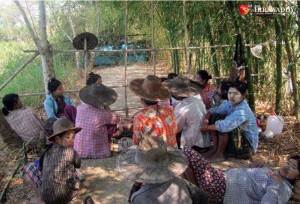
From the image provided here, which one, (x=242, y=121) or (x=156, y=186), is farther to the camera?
(x=242, y=121)

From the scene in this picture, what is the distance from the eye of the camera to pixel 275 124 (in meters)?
4.56

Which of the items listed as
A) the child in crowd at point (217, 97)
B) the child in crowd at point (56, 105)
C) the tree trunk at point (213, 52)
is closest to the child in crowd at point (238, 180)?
the child in crowd at point (217, 97)

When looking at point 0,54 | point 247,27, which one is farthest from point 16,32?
point 247,27

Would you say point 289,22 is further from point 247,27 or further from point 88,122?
point 88,122

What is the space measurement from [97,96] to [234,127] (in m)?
1.63

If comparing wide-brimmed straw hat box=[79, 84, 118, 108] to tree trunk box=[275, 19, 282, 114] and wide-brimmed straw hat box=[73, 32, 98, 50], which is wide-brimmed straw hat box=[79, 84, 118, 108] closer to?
wide-brimmed straw hat box=[73, 32, 98, 50]

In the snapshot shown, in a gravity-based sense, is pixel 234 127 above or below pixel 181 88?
below

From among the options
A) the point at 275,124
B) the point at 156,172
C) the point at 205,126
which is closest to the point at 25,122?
the point at 205,126

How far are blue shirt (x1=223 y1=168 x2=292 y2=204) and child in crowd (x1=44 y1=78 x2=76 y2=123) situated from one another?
2.40 meters

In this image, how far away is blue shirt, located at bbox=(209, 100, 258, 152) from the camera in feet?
11.4

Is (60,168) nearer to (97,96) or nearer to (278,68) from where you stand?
(97,96)

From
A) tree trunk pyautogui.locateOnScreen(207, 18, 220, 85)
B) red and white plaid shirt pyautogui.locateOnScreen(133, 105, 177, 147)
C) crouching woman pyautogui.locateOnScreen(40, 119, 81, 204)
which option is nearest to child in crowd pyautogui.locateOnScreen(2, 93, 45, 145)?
crouching woman pyautogui.locateOnScreen(40, 119, 81, 204)

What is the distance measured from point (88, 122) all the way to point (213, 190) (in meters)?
1.73

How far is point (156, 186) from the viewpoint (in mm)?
Result: 1992
